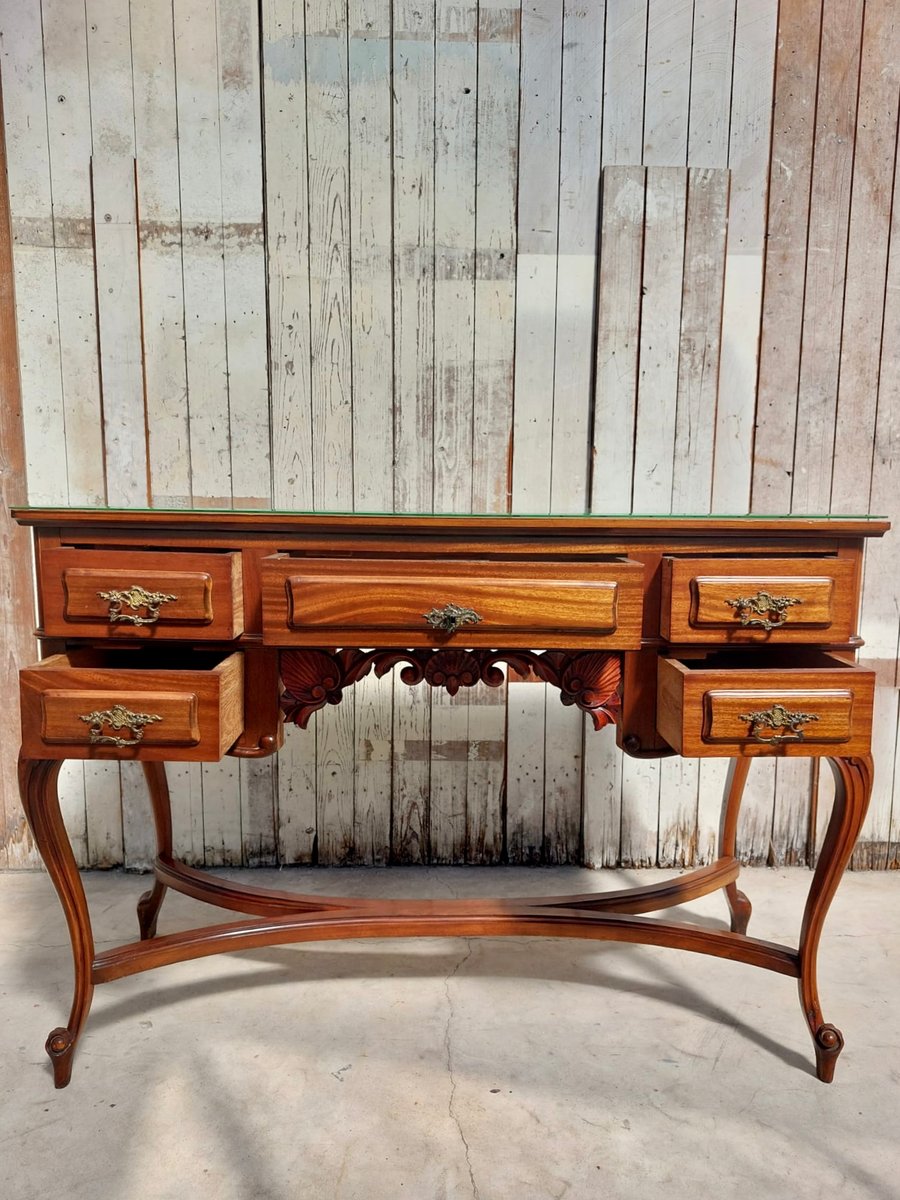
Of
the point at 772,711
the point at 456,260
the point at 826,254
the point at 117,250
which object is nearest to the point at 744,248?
the point at 826,254

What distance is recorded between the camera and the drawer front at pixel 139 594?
1626 millimetres

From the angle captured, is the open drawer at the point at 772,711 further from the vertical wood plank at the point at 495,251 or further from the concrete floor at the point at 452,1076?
the vertical wood plank at the point at 495,251

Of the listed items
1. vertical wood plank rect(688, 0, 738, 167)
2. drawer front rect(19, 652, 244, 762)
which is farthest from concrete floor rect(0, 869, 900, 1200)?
vertical wood plank rect(688, 0, 738, 167)

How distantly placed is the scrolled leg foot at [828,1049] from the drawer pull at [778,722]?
64 cm

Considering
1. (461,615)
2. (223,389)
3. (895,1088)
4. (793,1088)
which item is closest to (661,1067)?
(793,1088)

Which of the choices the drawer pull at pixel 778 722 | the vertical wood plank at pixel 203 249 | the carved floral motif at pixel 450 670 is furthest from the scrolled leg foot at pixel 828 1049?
the vertical wood plank at pixel 203 249

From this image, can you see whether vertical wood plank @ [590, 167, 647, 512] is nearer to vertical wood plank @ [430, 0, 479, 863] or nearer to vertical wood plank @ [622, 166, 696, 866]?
vertical wood plank @ [622, 166, 696, 866]

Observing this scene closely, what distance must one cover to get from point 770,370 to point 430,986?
205 centimetres

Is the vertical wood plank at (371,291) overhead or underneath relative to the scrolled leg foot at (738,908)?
overhead

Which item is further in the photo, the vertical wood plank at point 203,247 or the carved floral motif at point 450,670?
the vertical wood plank at point 203,247

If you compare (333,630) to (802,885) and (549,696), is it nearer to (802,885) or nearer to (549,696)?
(549,696)

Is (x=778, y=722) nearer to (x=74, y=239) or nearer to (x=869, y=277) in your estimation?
(x=869, y=277)

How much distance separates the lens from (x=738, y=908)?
7.29 ft

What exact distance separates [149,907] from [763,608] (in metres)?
1.73
